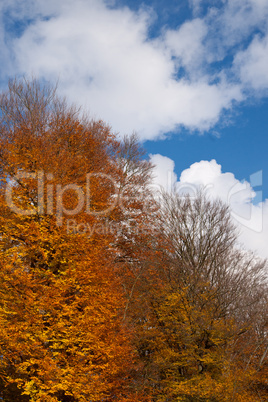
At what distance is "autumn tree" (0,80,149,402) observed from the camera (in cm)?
1391

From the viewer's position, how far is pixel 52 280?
15.2 metres

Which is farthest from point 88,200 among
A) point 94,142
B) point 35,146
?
point 94,142

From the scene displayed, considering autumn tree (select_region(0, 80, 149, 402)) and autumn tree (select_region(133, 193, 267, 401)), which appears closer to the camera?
autumn tree (select_region(0, 80, 149, 402))

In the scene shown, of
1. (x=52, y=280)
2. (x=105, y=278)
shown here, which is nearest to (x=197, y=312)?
(x=105, y=278)

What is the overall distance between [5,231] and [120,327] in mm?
7417

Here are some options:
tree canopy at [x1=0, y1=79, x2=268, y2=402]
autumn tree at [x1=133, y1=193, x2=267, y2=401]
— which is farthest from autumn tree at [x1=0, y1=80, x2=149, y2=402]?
autumn tree at [x1=133, y1=193, x2=267, y2=401]

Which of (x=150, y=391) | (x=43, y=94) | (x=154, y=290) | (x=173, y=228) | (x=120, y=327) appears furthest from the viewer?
(x=173, y=228)

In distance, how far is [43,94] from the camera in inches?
912

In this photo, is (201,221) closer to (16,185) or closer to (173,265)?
(173,265)

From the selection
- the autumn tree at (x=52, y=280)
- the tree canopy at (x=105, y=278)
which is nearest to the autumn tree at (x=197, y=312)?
the tree canopy at (x=105, y=278)

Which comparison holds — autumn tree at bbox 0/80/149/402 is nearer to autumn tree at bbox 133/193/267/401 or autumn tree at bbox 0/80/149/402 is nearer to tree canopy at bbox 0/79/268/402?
tree canopy at bbox 0/79/268/402

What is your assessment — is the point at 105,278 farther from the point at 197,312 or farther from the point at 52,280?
the point at 197,312

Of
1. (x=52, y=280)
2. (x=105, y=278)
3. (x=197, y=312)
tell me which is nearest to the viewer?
(x=52, y=280)

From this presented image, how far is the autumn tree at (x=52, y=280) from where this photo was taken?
1391cm
